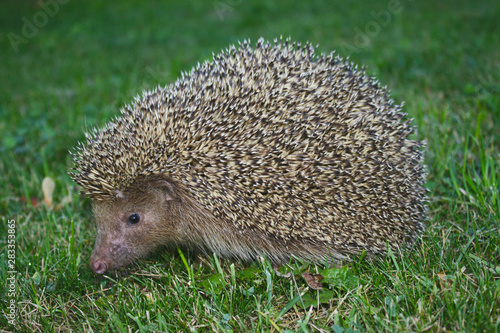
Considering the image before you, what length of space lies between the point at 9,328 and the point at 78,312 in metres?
0.49

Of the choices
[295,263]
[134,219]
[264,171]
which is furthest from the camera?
[134,219]

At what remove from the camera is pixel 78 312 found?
3365 millimetres

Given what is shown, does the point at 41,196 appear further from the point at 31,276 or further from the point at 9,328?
the point at 9,328

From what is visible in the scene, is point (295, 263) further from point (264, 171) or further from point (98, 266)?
point (98, 266)

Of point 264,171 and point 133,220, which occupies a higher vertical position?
point 264,171

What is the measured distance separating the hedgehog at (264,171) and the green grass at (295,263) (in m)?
0.24

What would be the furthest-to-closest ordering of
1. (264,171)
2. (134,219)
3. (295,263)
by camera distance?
(134,219)
(295,263)
(264,171)

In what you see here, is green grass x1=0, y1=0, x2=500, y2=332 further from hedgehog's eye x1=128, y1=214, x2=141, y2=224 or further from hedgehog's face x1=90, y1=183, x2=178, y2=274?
hedgehog's eye x1=128, y1=214, x2=141, y2=224

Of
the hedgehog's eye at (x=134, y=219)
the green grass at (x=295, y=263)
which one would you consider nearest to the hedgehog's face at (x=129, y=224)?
the hedgehog's eye at (x=134, y=219)

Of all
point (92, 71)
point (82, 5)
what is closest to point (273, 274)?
point (92, 71)

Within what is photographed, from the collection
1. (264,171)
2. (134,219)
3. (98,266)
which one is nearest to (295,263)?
(264,171)

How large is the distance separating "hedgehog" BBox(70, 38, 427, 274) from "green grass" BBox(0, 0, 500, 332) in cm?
24

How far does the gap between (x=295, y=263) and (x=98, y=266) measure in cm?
166

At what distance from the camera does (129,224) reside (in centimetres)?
391
